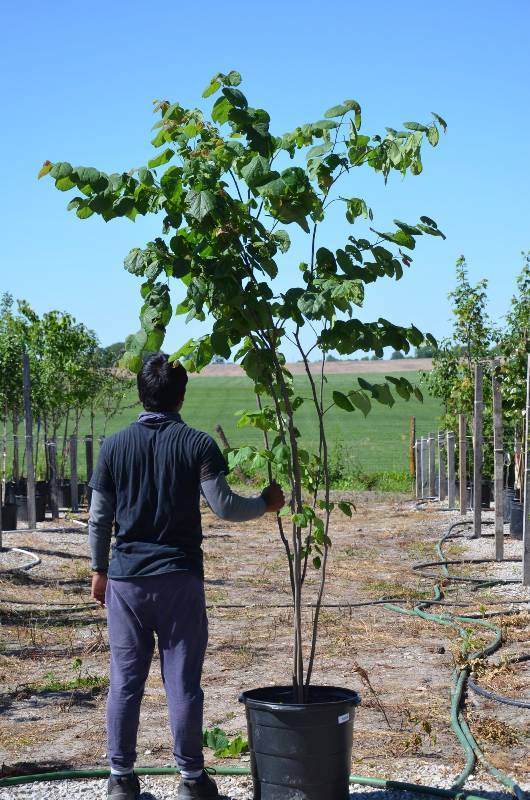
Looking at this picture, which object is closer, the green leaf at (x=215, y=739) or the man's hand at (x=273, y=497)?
the man's hand at (x=273, y=497)

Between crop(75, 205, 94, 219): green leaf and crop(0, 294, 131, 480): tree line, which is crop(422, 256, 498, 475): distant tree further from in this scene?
crop(75, 205, 94, 219): green leaf

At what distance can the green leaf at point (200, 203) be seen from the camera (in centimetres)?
399

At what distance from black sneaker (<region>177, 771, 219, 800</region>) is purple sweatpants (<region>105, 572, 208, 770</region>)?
6 cm

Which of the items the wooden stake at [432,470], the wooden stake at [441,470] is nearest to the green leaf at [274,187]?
the wooden stake at [441,470]

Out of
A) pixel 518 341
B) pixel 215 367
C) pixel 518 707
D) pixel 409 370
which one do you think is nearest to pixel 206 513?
pixel 518 341

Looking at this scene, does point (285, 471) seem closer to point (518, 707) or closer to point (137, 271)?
point (137, 271)

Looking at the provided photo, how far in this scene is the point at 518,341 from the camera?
15875 millimetres

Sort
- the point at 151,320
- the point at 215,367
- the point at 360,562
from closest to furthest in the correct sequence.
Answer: the point at 151,320 < the point at 360,562 < the point at 215,367

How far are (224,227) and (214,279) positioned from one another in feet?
0.73

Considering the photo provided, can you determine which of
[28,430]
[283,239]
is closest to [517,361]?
[28,430]

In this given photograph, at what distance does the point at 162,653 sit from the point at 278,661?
3.26 metres

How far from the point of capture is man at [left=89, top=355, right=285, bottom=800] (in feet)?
14.2

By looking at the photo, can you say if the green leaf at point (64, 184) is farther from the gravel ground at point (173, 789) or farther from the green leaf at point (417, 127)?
the gravel ground at point (173, 789)

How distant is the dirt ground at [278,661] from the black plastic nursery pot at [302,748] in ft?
2.61
